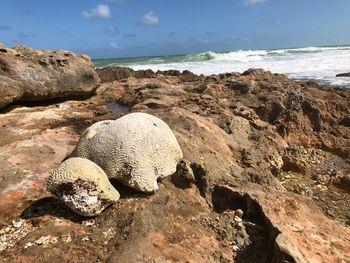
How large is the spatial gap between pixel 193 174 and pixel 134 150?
0.85 m

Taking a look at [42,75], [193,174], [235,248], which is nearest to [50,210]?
[193,174]

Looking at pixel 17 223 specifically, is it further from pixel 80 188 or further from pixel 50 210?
pixel 80 188

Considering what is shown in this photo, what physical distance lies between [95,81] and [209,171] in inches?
207

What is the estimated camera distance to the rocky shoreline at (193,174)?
365cm

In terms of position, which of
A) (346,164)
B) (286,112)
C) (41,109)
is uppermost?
(41,109)

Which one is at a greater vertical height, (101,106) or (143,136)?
(143,136)

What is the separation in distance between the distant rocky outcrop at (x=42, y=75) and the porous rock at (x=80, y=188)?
4.07 meters

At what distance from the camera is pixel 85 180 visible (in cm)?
378

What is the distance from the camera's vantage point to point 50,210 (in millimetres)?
4066

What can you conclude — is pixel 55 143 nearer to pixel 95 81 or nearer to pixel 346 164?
pixel 95 81

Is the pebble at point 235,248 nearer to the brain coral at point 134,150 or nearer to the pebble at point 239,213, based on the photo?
the pebble at point 239,213

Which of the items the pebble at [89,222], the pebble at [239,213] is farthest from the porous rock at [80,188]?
the pebble at [239,213]

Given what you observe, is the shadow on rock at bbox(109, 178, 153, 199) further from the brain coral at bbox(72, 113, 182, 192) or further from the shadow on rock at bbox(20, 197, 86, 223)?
the shadow on rock at bbox(20, 197, 86, 223)

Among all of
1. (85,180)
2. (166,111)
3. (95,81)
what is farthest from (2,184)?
(95,81)
